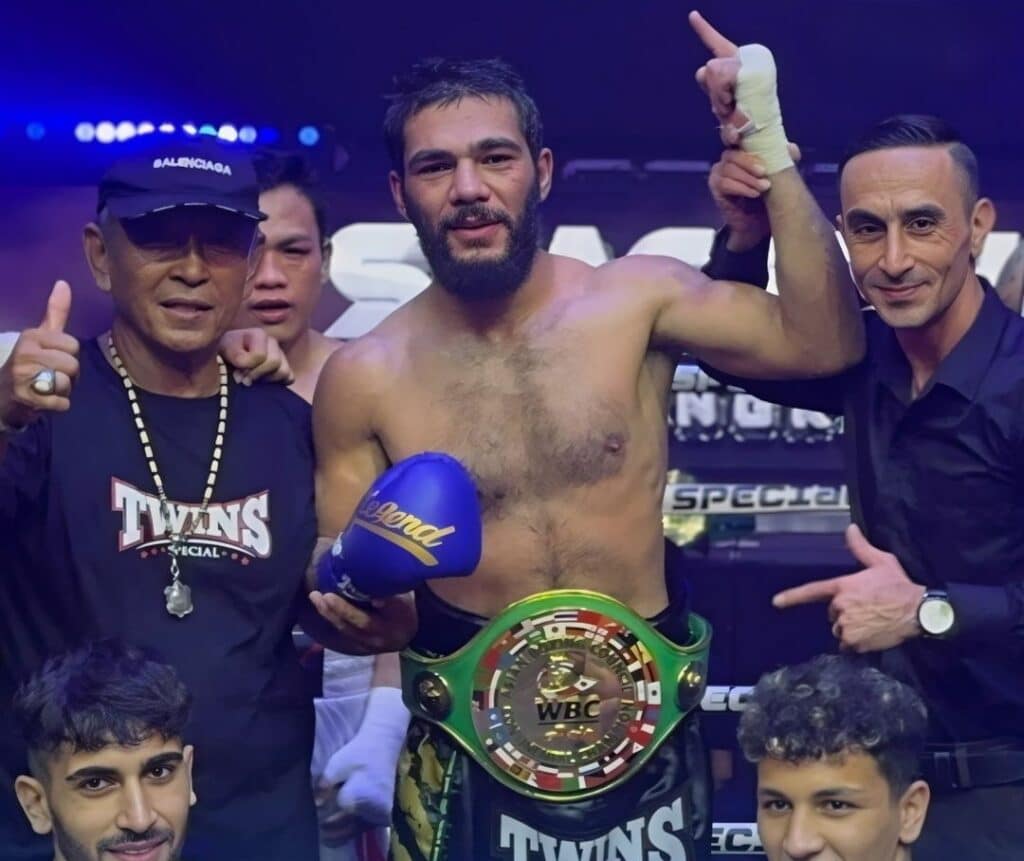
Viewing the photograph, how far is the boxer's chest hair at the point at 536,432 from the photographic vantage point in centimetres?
249

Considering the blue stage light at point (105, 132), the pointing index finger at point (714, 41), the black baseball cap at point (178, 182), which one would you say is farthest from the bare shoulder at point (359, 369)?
the blue stage light at point (105, 132)

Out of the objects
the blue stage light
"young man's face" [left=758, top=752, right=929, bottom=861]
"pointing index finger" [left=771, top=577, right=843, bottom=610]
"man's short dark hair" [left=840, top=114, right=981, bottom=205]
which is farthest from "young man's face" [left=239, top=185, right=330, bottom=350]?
"young man's face" [left=758, top=752, right=929, bottom=861]

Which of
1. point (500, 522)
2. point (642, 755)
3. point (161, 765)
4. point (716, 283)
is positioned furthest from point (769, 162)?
point (161, 765)

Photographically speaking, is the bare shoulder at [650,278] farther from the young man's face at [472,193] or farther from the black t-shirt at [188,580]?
the black t-shirt at [188,580]

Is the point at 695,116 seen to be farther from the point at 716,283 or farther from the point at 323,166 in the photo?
the point at 716,283

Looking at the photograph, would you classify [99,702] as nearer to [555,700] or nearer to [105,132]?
[555,700]

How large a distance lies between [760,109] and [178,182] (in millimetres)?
755

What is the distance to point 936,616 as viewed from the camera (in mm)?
2293

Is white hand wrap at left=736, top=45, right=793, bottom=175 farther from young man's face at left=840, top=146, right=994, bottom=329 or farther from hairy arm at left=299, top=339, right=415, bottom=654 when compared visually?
hairy arm at left=299, top=339, right=415, bottom=654

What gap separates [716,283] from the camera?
2.54m

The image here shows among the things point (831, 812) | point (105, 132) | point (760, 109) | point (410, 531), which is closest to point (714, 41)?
point (760, 109)

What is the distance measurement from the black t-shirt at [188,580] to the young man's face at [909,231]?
81cm

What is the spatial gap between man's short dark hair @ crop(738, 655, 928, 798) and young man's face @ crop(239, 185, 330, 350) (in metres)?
1.28

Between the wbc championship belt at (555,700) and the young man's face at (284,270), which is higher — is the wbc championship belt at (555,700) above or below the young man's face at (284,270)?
below
